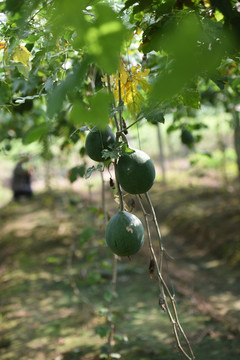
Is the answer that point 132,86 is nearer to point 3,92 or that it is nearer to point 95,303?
point 3,92

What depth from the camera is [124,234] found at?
3.96 ft

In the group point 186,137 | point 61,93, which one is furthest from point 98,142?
point 186,137

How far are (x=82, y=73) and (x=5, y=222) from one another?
7.95 m

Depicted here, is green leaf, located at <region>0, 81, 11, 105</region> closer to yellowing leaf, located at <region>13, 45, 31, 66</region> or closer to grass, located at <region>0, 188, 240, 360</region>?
yellowing leaf, located at <region>13, 45, 31, 66</region>

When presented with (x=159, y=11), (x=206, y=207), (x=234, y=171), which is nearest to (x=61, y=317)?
(x=159, y=11)

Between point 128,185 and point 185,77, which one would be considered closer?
point 185,77

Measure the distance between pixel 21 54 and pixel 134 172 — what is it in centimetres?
65

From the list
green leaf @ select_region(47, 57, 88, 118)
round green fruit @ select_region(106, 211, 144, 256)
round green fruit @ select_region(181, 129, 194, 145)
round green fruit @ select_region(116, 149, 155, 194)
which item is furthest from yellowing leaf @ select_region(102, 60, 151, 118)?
round green fruit @ select_region(181, 129, 194, 145)

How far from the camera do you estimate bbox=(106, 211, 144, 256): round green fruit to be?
47.6 inches

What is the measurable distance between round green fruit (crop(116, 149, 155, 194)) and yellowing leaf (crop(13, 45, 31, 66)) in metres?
0.58

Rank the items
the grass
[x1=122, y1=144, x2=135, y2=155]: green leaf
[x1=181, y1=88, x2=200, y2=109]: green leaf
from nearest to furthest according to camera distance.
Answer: [x1=122, y1=144, x2=135, y2=155]: green leaf, [x1=181, y1=88, x2=200, y2=109]: green leaf, the grass

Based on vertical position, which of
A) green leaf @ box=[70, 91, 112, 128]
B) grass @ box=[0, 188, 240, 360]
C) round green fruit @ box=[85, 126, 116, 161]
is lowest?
grass @ box=[0, 188, 240, 360]

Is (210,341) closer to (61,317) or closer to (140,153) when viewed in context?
(61,317)

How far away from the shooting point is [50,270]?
5098mm
